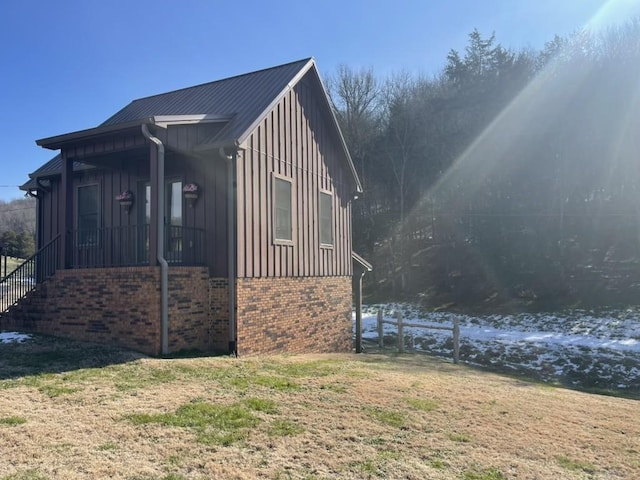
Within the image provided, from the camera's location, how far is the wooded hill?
23281mm

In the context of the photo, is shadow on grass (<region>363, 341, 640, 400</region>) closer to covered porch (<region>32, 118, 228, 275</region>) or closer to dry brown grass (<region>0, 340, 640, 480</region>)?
dry brown grass (<region>0, 340, 640, 480</region>)

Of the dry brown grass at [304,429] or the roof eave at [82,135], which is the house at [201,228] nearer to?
the roof eave at [82,135]

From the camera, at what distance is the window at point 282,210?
35.1 ft

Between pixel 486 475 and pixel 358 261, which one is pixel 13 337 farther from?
pixel 358 261

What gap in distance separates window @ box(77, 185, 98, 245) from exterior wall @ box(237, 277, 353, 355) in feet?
15.5

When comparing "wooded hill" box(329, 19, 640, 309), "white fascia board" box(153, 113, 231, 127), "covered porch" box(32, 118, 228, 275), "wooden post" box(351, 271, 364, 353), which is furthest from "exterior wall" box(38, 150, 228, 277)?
"wooded hill" box(329, 19, 640, 309)

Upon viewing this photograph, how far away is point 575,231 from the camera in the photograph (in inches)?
1008

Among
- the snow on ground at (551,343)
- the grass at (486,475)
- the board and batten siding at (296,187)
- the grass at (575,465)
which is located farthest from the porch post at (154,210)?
the snow on ground at (551,343)

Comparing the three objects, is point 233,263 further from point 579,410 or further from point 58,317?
point 579,410

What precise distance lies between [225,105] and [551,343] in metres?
13.6

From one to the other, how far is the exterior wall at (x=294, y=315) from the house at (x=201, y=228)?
4cm

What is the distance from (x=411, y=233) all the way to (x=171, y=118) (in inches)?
994

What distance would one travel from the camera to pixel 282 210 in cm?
1105

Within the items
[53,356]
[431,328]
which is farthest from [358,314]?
[53,356]
